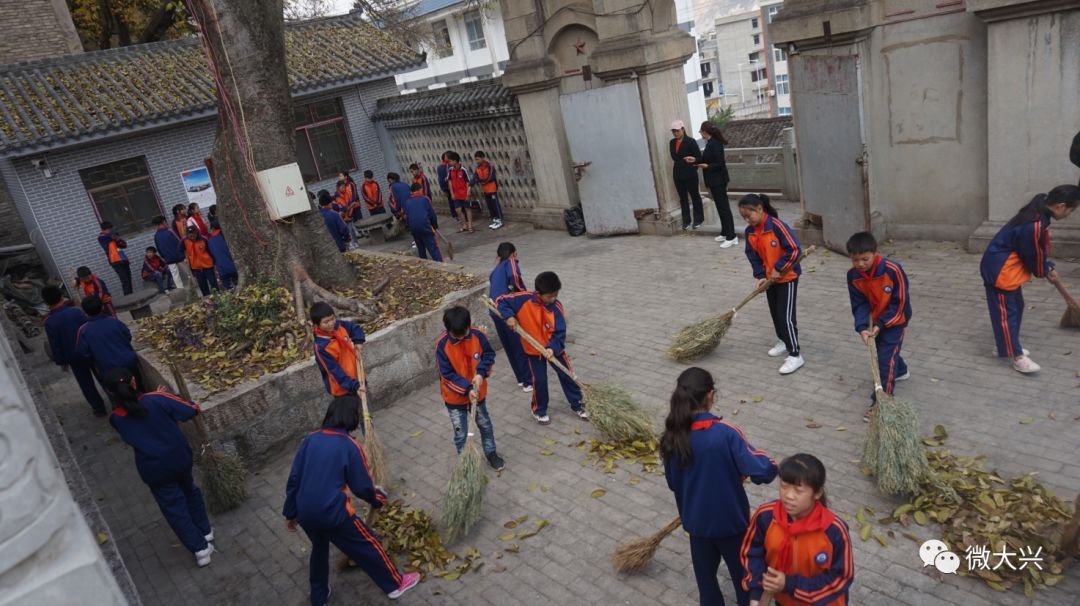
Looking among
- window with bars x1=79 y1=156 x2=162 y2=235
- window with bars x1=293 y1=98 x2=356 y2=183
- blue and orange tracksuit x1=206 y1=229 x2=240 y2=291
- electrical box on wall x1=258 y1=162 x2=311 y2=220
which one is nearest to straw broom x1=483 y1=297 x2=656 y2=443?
electrical box on wall x1=258 y1=162 x2=311 y2=220

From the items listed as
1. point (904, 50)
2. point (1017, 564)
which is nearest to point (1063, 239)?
point (904, 50)

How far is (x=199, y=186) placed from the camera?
1602 cm

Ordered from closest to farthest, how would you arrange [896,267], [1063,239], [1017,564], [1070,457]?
[1017,564] < [1070,457] < [896,267] < [1063,239]

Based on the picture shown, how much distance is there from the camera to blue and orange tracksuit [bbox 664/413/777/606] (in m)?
3.54

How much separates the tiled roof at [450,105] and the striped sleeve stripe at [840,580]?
11.6 m

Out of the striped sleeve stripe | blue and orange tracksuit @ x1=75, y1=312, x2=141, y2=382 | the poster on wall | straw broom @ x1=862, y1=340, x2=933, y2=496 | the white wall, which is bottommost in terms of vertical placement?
straw broom @ x1=862, y1=340, x2=933, y2=496

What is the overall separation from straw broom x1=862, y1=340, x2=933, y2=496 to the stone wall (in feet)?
15.3

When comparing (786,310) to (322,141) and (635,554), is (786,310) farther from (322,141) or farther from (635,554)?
(322,141)

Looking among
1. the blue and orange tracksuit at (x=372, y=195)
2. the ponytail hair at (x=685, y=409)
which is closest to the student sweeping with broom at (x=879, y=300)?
the ponytail hair at (x=685, y=409)

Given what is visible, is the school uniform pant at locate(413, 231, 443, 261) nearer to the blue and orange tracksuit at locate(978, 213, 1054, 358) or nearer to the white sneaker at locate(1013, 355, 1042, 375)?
the blue and orange tracksuit at locate(978, 213, 1054, 358)

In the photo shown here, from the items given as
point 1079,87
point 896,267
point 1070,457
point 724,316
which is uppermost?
point 1079,87

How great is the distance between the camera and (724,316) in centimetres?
731

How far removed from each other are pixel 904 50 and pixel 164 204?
14180mm

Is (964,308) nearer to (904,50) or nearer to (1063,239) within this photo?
(1063,239)
